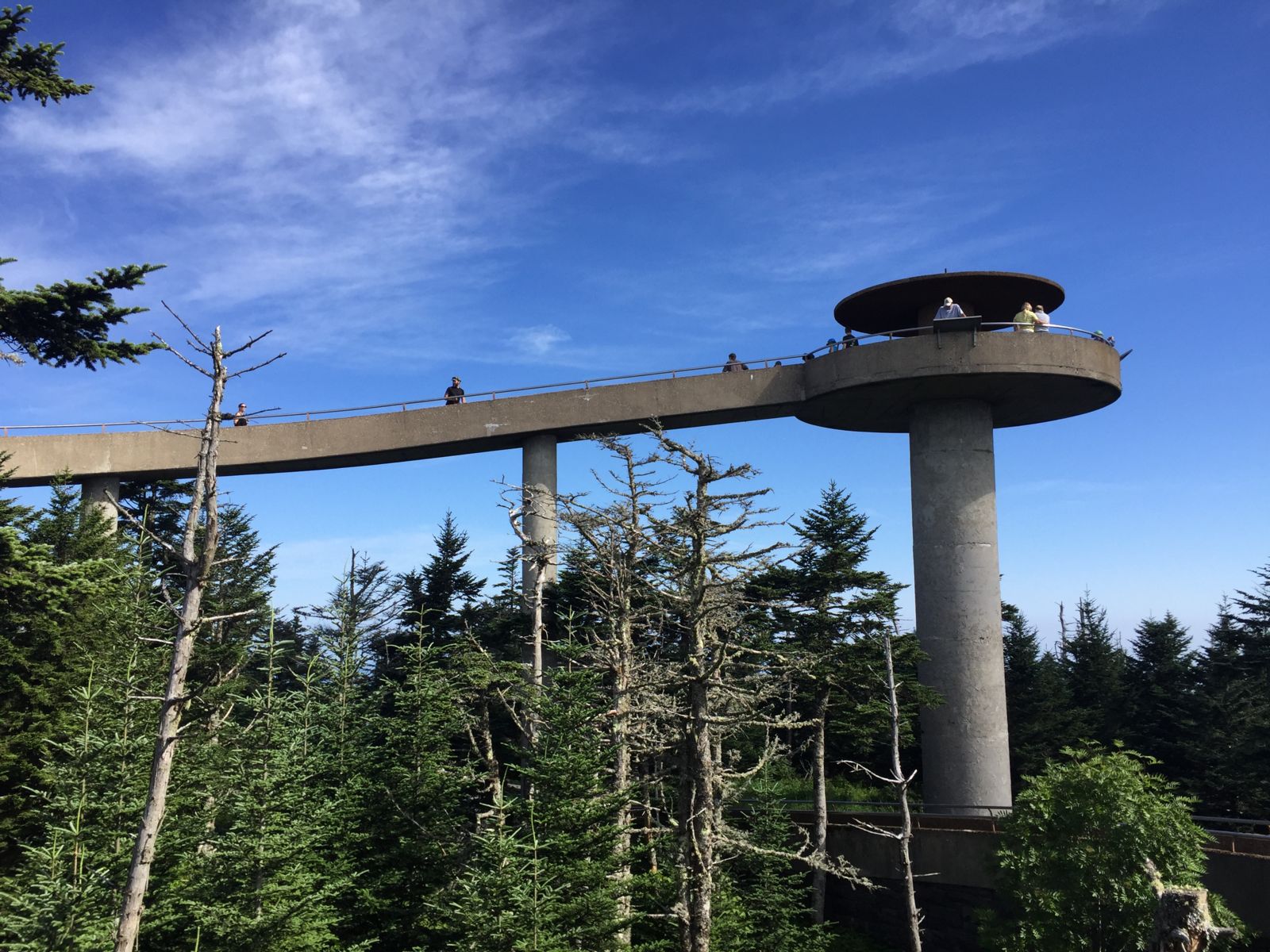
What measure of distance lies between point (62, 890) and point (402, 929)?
884 cm

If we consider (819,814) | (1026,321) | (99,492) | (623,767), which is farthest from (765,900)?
(99,492)

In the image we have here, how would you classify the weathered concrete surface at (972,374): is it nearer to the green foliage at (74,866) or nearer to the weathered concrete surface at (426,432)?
the weathered concrete surface at (426,432)

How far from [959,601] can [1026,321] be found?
9379mm

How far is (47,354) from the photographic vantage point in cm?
2348

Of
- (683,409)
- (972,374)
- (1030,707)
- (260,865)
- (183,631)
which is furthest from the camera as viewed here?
(1030,707)

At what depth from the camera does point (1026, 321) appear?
31516mm

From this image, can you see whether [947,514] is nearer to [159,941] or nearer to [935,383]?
[935,383]

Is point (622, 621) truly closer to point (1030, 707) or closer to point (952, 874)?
point (952, 874)

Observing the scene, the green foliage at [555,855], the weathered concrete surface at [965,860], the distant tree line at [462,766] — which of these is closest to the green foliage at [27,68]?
the distant tree line at [462,766]

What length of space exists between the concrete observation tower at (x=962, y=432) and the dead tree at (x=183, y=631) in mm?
22900

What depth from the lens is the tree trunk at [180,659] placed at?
12.3m

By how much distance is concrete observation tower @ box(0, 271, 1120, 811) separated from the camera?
3116 centimetres

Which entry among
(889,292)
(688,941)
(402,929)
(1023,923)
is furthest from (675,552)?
(889,292)

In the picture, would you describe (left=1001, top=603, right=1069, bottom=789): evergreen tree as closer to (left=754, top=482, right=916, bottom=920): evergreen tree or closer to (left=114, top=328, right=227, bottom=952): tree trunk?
(left=754, top=482, right=916, bottom=920): evergreen tree
